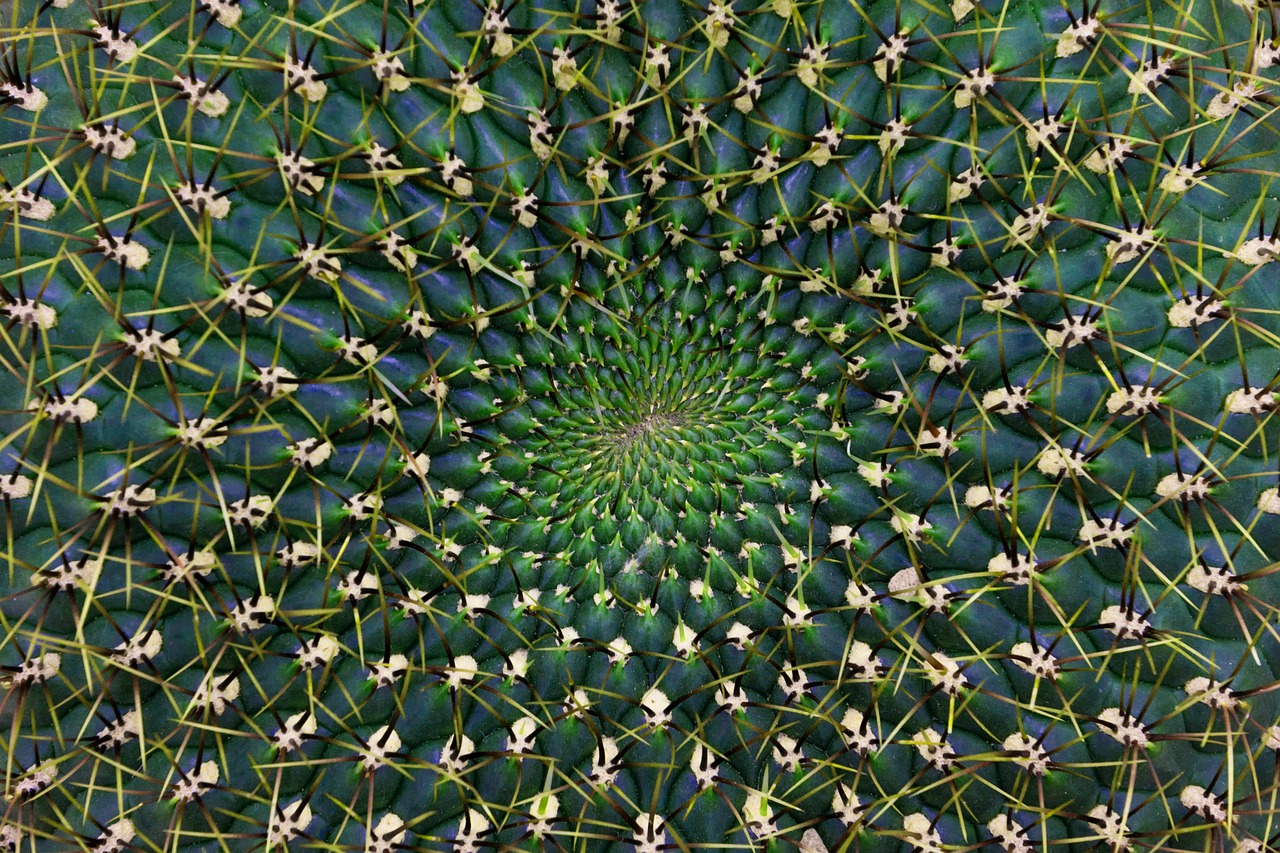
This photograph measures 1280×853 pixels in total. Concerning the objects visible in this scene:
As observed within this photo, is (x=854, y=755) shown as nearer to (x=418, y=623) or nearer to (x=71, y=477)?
(x=418, y=623)

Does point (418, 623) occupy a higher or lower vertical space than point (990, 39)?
lower

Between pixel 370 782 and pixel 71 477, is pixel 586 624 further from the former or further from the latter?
pixel 71 477

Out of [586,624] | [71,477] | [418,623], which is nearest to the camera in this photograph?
[71,477]

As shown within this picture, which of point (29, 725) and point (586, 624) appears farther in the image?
point (586, 624)

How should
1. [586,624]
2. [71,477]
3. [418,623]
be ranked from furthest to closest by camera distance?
[586,624]
[418,623]
[71,477]

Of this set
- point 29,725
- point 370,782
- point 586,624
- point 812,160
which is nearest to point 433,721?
point 370,782

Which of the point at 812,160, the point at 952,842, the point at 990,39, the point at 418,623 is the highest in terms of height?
the point at 990,39
